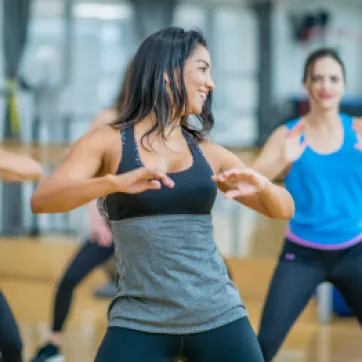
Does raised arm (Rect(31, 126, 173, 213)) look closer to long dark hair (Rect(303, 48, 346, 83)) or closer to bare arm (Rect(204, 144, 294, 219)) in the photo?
bare arm (Rect(204, 144, 294, 219))

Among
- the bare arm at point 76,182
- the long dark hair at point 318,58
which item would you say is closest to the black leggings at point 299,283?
the long dark hair at point 318,58

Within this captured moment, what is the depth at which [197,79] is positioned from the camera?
6.56ft

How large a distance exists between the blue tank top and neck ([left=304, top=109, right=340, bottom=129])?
0.45 feet

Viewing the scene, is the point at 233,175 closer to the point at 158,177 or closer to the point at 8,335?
the point at 158,177

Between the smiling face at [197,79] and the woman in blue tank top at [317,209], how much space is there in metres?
1.01

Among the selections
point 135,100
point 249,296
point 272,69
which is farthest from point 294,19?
point 135,100

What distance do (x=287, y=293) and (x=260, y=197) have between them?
0.95 meters

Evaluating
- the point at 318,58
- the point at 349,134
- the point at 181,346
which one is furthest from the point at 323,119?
the point at 181,346

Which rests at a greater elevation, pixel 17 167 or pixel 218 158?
pixel 218 158

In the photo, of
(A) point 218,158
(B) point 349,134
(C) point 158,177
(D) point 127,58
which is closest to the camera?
(C) point 158,177

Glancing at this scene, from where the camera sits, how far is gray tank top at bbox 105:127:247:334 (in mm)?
1904

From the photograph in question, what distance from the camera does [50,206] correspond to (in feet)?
6.27

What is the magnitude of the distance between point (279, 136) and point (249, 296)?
9.91 feet

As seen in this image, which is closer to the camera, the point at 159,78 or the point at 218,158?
the point at 159,78
